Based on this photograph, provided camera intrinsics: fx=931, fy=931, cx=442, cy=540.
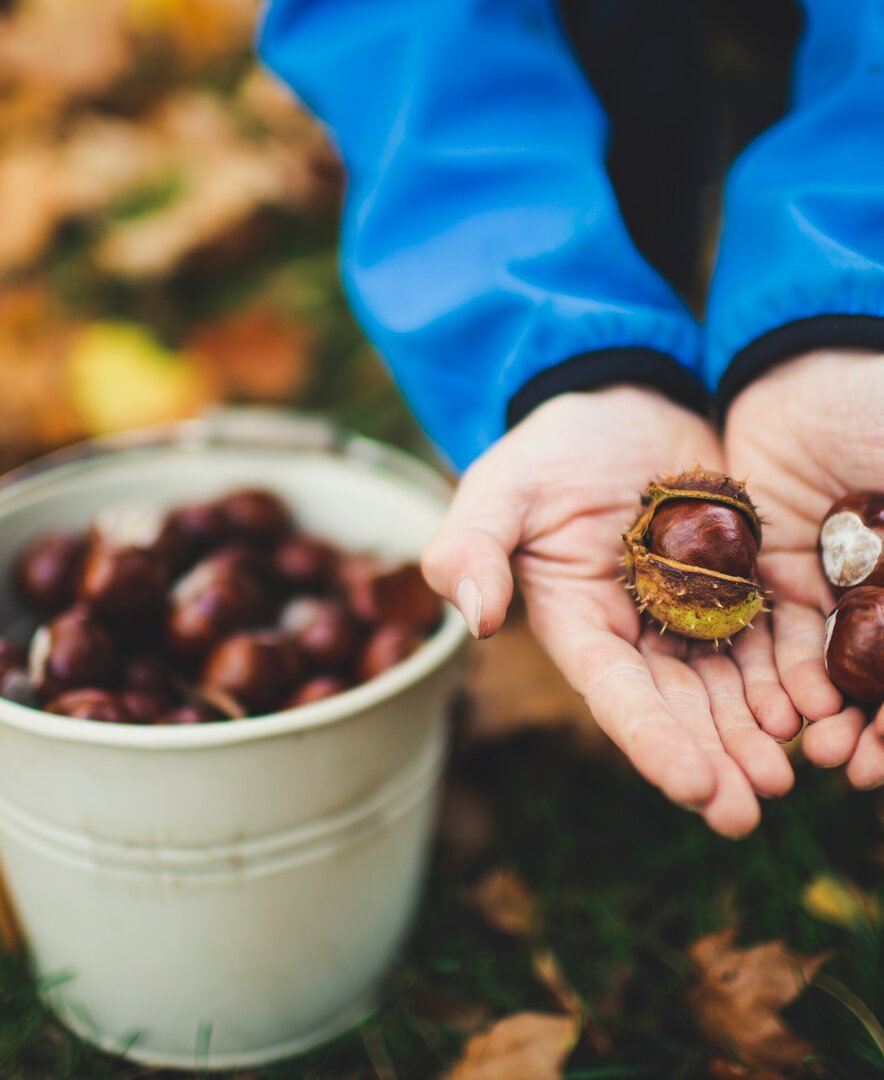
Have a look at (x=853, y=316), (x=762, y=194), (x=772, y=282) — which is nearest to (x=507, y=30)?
(x=762, y=194)

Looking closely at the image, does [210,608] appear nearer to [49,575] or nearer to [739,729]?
[49,575]

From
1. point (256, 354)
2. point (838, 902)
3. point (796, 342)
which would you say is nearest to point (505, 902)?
point (838, 902)

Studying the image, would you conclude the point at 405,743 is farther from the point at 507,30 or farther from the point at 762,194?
the point at 507,30

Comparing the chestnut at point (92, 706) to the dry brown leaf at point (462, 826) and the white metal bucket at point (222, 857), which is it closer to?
the white metal bucket at point (222, 857)

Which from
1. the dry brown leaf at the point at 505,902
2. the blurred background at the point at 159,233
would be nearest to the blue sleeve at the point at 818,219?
the dry brown leaf at the point at 505,902

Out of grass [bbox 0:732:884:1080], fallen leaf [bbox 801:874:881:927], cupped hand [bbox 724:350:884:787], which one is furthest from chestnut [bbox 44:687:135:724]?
fallen leaf [bbox 801:874:881:927]

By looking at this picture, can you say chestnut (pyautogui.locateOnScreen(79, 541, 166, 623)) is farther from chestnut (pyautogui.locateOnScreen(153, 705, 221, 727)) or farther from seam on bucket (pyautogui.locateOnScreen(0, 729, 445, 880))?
seam on bucket (pyautogui.locateOnScreen(0, 729, 445, 880))
